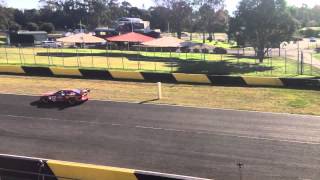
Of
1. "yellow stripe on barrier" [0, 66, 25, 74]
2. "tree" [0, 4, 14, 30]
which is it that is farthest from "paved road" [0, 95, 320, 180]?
"tree" [0, 4, 14, 30]

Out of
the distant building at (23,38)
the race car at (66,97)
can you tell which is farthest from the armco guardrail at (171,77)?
the distant building at (23,38)

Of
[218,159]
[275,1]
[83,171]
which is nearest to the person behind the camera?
[83,171]

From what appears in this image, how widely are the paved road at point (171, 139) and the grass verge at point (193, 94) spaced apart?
2.28m

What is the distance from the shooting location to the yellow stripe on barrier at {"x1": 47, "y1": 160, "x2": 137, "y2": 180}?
884 cm

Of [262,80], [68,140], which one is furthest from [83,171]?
[262,80]

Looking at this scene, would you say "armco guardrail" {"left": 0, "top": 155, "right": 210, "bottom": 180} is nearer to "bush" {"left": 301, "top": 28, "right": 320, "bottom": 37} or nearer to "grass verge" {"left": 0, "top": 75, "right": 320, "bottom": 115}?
"grass verge" {"left": 0, "top": 75, "right": 320, "bottom": 115}

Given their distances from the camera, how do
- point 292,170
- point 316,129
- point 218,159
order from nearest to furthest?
point 292,170, point 218,159, point 316,129

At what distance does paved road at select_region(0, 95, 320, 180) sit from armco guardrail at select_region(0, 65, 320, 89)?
28.9ft

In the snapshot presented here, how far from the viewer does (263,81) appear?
1324 inches

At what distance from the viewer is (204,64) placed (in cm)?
5244

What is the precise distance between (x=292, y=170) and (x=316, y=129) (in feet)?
20.7

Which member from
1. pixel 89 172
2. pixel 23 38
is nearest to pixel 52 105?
pixel 89 172

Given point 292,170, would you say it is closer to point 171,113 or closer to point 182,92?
point 171,113

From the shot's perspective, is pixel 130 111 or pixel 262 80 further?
pixel 262 80
